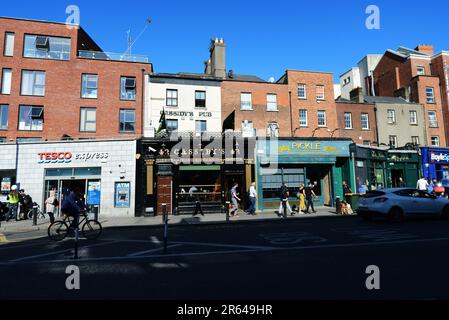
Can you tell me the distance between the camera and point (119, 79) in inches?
1061

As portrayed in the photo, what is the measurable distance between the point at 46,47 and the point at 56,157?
474 inches

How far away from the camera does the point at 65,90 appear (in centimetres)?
2588

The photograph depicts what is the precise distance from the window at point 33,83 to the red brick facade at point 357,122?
2781cm

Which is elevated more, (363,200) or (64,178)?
(64,178)

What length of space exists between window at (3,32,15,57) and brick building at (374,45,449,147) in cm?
4071

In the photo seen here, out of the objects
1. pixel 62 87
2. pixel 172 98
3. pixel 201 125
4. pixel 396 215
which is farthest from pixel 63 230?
pixel 62 87

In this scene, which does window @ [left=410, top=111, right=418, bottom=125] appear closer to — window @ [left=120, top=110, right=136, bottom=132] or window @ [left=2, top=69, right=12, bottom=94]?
window @ [left=120, top=110, right=136, bottom=132]

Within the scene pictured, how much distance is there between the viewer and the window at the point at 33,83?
25.6 meters

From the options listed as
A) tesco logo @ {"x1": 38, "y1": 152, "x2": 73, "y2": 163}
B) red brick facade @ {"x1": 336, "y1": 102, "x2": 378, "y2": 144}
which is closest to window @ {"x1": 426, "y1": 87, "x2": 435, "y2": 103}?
red brick facade @ {"x1": 336, "y1": 102, "x2": 378, "y2": 144}

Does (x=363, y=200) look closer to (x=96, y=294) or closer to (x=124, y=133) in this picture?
(x=96, y=294)

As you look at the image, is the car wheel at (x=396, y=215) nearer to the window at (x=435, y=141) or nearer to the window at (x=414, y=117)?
the window at (x=414, y=117)

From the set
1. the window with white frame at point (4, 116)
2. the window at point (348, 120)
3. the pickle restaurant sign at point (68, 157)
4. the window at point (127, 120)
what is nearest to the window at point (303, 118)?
the window at point (348, 120)
